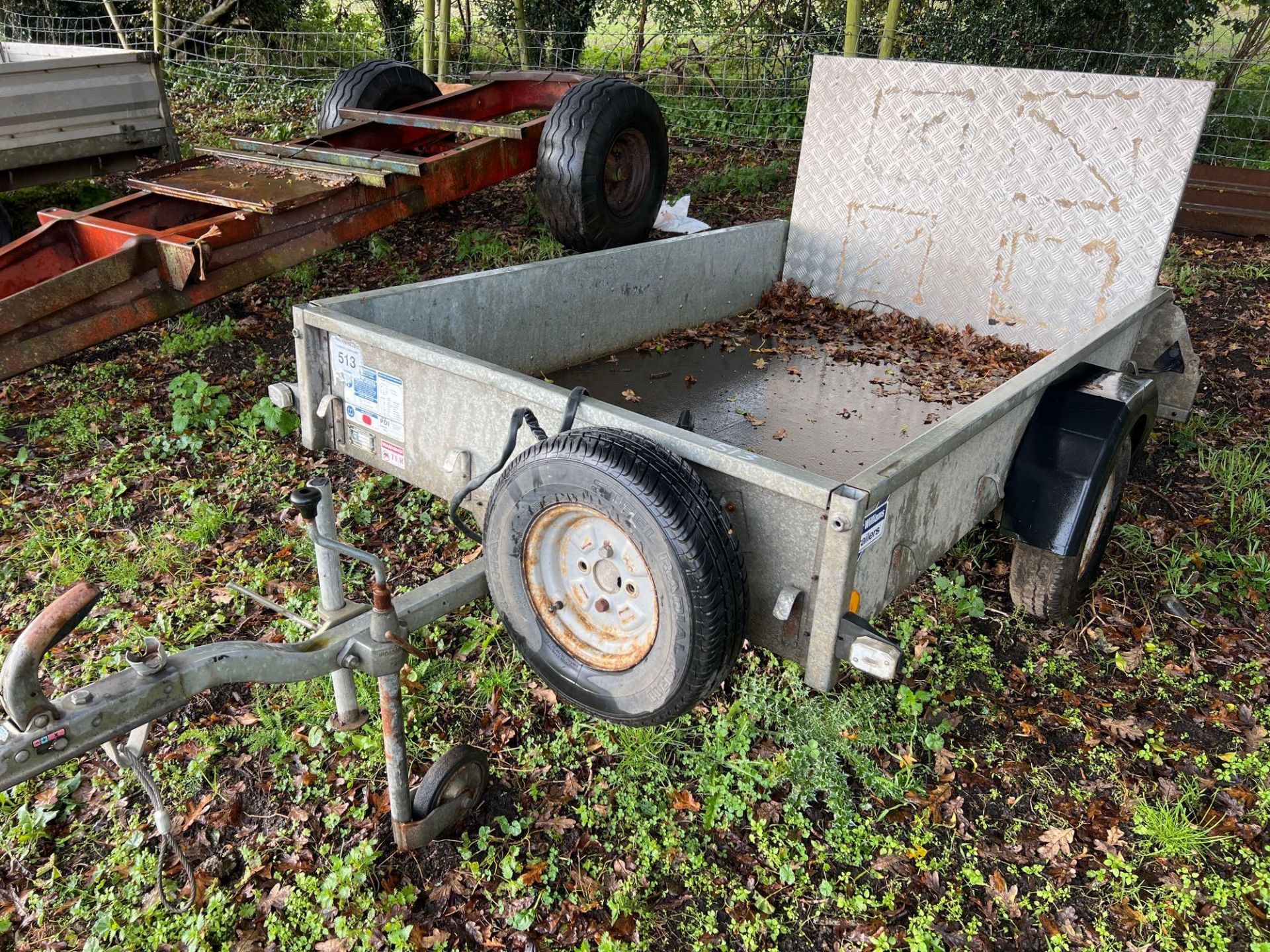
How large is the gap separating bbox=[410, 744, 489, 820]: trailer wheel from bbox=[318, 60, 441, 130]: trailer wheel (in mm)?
5047

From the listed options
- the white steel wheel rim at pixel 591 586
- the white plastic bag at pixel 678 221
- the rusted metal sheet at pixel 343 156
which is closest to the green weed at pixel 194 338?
the rusted metal sheet at pixel 343 156

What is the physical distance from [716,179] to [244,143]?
4.52 metres

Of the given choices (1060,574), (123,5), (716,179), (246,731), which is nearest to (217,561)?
(246,731)

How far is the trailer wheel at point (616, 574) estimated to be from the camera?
2.21m

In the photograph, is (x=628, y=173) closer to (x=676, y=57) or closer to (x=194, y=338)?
(x=194, y=338)

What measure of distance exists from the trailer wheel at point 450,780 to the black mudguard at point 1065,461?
1923 millimetres

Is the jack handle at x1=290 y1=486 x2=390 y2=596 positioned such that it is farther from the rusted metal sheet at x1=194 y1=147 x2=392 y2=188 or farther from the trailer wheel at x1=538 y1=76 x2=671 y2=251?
the trailer wheel at x1=538 y1=76 x2=671 y2=251

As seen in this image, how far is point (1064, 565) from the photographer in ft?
10.4

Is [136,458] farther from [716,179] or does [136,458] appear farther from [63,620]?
[716,179]

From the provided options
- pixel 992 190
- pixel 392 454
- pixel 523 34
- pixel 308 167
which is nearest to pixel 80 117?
pixel 308 167

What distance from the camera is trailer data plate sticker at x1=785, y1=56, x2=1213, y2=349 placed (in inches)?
171

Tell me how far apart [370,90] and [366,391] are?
4301 mm

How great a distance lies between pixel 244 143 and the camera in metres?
5.65

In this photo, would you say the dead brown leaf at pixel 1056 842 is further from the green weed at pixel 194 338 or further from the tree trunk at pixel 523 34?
the tree trunk at pixel 523 34
